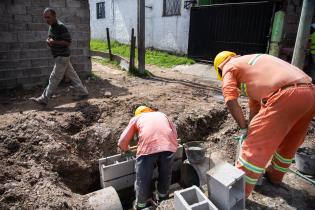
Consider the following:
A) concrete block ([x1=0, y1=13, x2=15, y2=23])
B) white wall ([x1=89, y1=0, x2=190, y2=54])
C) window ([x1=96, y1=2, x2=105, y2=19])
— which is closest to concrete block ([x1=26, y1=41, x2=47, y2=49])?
concrete block ([x1=0, y1=13, x2=15, y2=23])

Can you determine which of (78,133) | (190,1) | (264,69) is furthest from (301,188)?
(190,1)

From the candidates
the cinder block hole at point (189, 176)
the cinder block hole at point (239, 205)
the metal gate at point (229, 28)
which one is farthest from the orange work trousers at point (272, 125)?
the metal gate at point (229, 28)

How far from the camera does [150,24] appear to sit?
1388cm

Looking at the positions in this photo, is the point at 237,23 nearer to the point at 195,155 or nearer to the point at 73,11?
the point at 73,11

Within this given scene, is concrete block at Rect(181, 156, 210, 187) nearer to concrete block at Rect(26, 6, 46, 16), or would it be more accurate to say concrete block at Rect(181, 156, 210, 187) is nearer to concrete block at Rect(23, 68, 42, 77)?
concrete block at Rect(23, 68, 42, 77)

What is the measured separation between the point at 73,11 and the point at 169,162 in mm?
5471

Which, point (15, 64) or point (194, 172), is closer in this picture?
point (194, 172)

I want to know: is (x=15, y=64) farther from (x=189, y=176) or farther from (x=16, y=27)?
(x=189, y=176)

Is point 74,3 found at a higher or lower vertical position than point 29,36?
higher

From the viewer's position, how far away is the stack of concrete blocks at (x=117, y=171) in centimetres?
394

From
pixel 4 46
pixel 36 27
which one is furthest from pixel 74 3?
pixel 4 46

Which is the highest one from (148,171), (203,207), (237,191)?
(237,191)

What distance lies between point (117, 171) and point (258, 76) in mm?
2387

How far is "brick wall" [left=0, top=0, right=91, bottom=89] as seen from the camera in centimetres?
634
